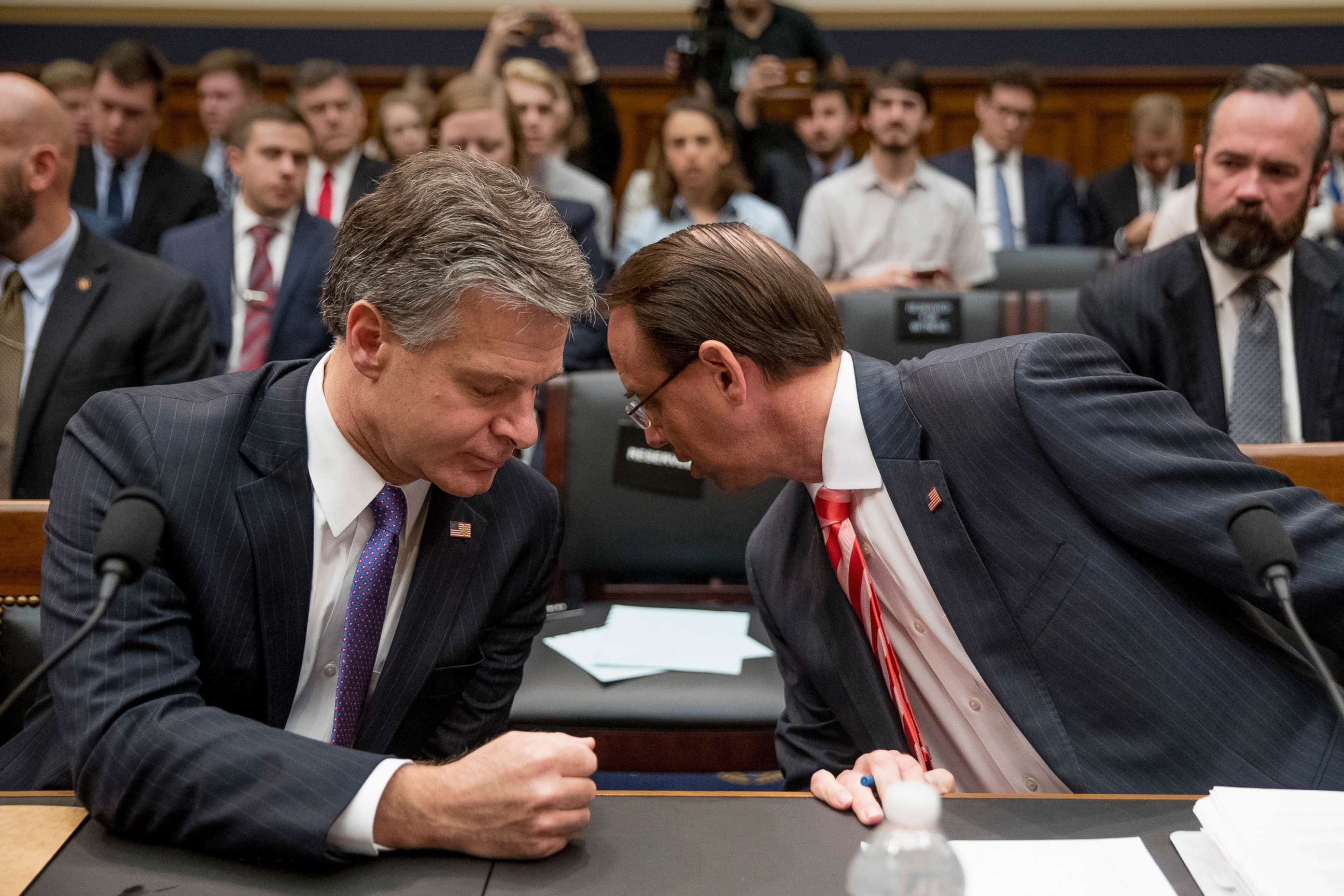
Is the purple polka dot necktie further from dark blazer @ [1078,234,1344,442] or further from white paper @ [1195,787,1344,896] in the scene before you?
dark blazer @ [1078,234,1344,442]

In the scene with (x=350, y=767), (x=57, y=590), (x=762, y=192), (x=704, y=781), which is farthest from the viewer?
(x=762, y=192)

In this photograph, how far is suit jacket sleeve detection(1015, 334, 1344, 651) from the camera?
5.00 ft

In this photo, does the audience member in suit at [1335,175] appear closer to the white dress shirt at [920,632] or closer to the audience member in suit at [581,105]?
the audience member in suit at [581,105]

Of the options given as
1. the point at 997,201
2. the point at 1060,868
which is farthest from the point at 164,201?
the point at 1060,868

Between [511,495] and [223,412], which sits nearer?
A: [223,412]

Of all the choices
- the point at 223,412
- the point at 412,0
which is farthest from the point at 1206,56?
the point at 223,412

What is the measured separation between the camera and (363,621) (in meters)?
1.57

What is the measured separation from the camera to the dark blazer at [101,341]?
123 inches

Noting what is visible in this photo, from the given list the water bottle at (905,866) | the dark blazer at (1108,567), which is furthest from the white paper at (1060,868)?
the dark blazer at (1108,567)

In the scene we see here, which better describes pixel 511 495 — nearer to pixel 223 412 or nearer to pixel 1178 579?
pixel 223 412

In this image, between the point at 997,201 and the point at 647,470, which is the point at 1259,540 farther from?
the point at 997,201

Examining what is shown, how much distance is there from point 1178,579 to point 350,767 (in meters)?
1.08

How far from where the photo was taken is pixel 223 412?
1.58 metres

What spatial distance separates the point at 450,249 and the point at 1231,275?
2174mm
